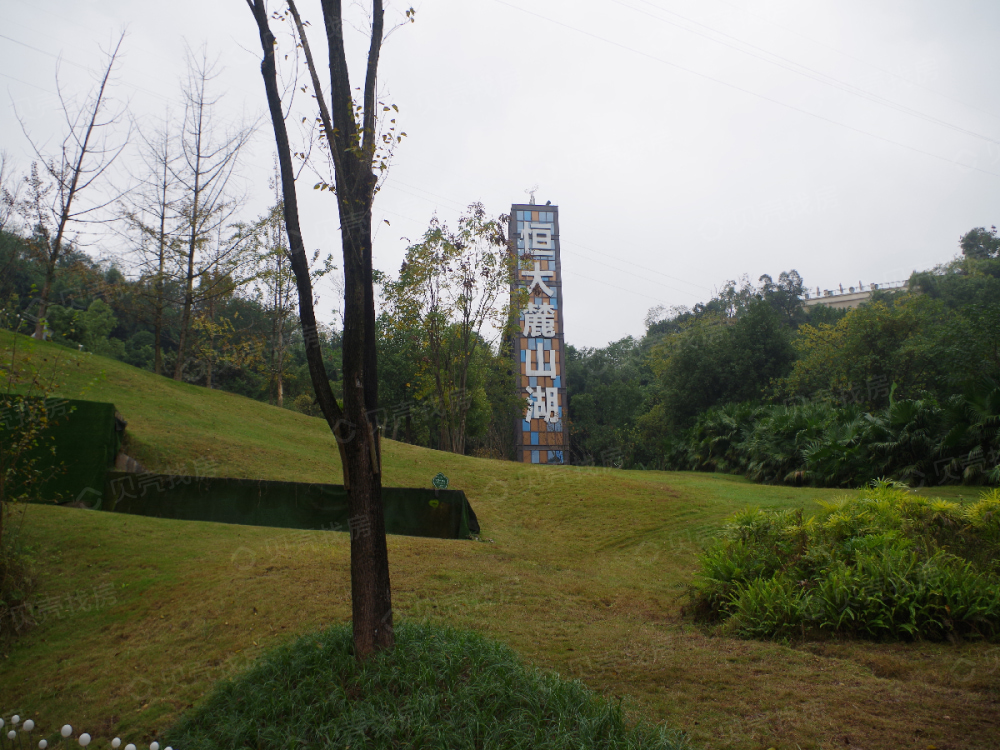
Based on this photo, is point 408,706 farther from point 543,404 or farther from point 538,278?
point 538,278

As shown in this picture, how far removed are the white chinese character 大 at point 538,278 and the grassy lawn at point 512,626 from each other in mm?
13504

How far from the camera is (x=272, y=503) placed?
37.5 ft

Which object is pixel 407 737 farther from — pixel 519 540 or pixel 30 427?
pixel 519 540

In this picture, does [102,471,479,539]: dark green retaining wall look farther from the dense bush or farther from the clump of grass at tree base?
the dense bush

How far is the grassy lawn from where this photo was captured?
3.81m

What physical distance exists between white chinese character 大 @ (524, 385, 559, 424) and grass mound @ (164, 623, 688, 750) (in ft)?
67.6

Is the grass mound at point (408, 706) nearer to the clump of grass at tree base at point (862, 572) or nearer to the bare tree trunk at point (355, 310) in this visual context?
the bare tree trunk at point (355, 310)

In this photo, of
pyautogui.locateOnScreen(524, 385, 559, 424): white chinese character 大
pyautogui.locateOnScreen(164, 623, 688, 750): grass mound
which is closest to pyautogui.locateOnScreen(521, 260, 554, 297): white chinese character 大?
pyautogui.locateOnScreen(524, 385, 559, 424): white chinese character 大

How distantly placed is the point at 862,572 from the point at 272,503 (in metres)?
9.34

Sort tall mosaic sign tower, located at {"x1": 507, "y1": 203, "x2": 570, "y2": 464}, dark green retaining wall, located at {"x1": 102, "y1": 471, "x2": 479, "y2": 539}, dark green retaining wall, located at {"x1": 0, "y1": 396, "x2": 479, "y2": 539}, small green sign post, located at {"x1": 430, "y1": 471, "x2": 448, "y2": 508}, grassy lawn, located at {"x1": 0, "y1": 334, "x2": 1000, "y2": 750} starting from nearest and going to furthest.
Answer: grassy lawn, located at {"x1": 0, "y1": 334, "x2": 1000, "y2": 750} < dark green retaining wall, located at {"x1": 0, "y1": 396, "x2": 479, "y2": 539} < dark green retaining wall, located at {"x1": 102, "y1": 471, "x2": 479, "y2": 539} < small green sign post, located at {"x1": 430, "y1": 471, "x2": 448, "y2": 508} < tall mosaic sign tower, located at {"x1": 507, "y1": 203, "x2": 570, "y2": 464}

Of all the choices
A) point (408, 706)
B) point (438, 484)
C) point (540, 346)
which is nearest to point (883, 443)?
point (438, 484)

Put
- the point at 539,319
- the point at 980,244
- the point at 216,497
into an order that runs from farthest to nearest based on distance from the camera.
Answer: the point at 980,244
the point at 539,319
the point at 216,497

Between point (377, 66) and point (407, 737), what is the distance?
4854mm

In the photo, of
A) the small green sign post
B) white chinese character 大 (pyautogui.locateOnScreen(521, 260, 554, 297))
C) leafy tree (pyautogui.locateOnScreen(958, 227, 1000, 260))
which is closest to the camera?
the small green sign post
